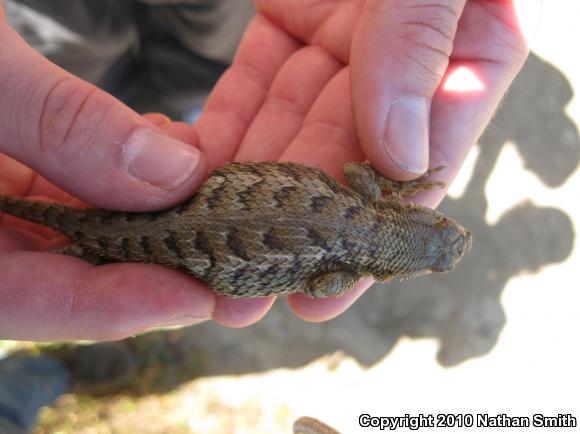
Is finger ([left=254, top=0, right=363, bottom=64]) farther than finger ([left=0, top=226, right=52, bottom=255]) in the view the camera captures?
Yes

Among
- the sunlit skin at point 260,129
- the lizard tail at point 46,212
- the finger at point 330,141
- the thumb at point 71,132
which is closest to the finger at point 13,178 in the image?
the sunlit skin at point 260,129

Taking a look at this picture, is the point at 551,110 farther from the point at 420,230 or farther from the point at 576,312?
the point at 420,230

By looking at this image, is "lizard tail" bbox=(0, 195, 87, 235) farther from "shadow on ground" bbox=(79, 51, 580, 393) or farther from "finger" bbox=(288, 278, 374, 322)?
"shadow on ground" bbox=(79, 51, 580, 393)

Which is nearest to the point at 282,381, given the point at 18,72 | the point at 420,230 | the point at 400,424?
the point at 400,424

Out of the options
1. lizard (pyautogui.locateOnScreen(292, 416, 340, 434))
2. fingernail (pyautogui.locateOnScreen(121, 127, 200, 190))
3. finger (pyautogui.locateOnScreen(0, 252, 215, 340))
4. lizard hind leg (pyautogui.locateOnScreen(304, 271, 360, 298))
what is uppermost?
fingernail (pyautogui.locateOnScreen(121, 127, 200, 190))

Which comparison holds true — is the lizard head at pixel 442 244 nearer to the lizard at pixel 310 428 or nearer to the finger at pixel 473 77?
the finger at pixel 473 77

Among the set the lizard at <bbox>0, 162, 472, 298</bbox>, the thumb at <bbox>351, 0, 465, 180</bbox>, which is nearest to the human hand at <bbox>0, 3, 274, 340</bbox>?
the lizard at <bbox>0, 162, 472, 298</bbox>
